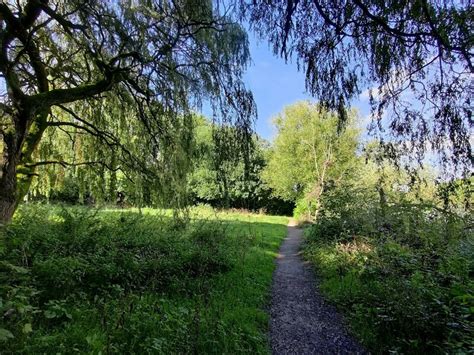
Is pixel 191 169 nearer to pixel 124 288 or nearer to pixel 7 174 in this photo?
pixel 124 288

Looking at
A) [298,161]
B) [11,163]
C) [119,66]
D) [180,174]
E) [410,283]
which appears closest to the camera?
[119,66]

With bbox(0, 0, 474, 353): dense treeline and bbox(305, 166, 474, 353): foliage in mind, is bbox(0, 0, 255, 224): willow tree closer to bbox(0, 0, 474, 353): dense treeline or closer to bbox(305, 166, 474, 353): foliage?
bbox(0, 0, 474, 353): dense treeline

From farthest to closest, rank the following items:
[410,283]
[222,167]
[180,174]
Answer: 1. [180,174]
2. [410,283]
3. [222,167]

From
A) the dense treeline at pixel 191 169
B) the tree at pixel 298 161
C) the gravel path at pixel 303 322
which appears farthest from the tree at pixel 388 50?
the tree at pixel 298 161

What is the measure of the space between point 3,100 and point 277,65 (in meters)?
4.29

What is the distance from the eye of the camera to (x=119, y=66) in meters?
4.48

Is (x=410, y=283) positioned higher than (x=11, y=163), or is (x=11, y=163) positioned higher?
(x=11, y=163)

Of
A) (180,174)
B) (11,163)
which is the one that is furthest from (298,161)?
(11,163)

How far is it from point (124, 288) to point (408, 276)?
4138mm

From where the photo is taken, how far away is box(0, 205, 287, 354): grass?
300 cm

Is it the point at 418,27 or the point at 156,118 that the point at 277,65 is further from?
the point at 156,118

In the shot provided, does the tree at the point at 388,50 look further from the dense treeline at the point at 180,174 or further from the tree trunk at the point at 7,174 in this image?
the tree trunk at the point at 7,174

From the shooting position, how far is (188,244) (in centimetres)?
721

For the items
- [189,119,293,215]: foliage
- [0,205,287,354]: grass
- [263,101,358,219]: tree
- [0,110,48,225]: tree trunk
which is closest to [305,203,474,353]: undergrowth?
[0,205,287,354]: grass
